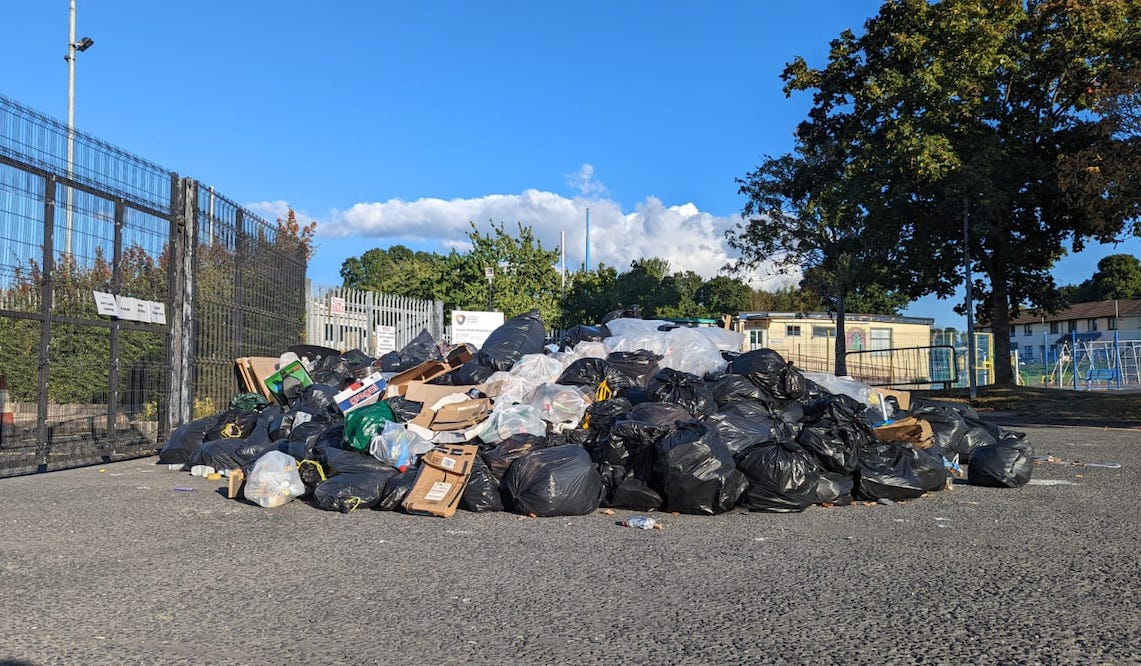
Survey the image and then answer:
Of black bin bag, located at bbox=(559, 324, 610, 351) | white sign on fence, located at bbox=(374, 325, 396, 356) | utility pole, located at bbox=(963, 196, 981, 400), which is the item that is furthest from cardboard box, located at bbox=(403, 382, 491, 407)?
utility pole, located at bbox=(963, 196, 981, 400)

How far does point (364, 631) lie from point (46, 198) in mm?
6091

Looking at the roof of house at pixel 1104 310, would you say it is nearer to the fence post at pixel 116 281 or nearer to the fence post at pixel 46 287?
the fence post at pixel 116 281

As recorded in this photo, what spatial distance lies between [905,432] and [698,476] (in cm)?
235

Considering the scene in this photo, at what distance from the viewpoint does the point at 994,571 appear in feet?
14.4

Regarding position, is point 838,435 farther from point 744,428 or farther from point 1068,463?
point 1068,463

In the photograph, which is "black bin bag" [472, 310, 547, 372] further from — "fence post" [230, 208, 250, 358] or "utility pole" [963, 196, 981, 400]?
"utility pole" [963, 196, 981, 400]

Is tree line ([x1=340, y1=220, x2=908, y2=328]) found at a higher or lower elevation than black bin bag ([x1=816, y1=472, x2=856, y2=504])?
higher

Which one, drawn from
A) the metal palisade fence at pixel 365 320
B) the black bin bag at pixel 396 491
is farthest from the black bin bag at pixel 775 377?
the metal palisade fence at pixel 365 320

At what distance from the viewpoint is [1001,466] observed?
7363mm

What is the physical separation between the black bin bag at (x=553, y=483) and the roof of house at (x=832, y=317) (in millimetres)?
28754

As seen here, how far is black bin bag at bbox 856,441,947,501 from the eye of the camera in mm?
6531

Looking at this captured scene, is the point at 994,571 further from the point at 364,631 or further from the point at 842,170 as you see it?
the point at 842,170

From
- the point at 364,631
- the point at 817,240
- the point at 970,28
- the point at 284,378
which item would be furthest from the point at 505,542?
the point at 817,240

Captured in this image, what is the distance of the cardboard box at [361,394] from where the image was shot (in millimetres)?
7691
